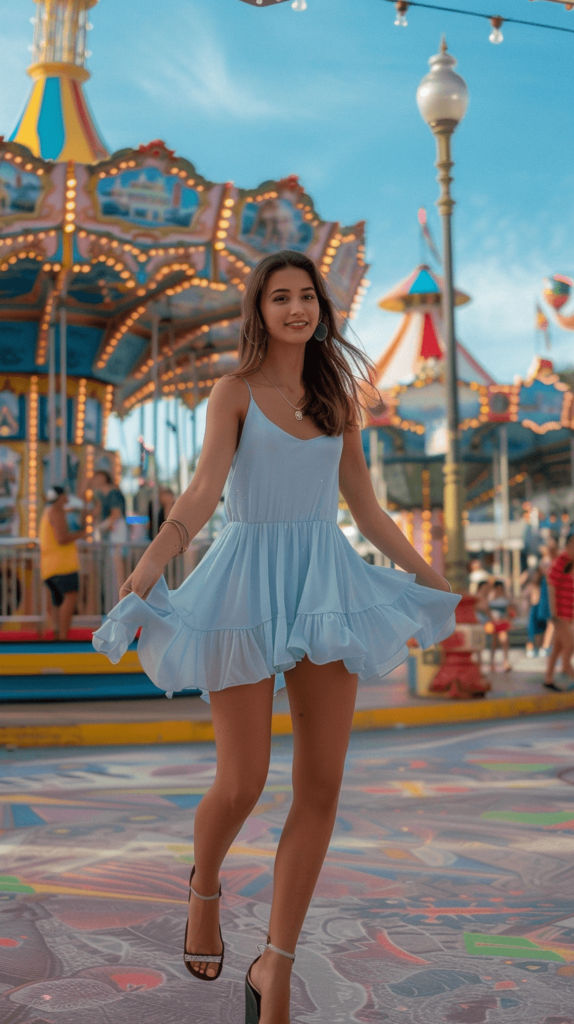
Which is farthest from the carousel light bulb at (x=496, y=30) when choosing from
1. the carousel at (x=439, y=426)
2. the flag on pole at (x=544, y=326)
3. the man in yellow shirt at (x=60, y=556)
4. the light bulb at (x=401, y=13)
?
the flag on pole at (x=544, y=326)

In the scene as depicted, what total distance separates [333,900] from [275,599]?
1427 mm

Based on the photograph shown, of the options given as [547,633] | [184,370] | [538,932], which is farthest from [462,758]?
[184,370]

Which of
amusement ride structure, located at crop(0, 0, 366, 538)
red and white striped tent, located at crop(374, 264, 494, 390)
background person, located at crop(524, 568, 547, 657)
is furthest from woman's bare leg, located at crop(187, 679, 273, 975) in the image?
red and white striped tent, located at crop(374, 264, 494, 390)

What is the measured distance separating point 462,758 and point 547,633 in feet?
33.0

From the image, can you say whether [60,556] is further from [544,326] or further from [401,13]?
[544,326]

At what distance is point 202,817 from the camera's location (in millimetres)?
2551

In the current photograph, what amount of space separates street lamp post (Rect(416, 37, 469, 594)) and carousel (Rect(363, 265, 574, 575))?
43.0ft

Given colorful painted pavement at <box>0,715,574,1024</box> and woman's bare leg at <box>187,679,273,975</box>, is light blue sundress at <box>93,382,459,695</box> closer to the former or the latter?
woman's bare leg at <box>187,679,273,975</box>

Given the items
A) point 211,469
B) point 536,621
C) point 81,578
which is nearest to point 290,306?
point 211,469

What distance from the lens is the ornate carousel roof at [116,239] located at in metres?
11.5

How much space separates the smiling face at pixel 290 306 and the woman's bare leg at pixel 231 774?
34.3 inches

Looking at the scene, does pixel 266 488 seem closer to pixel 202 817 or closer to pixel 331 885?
pixel 202 817

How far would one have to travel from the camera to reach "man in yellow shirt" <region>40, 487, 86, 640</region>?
10062 mm

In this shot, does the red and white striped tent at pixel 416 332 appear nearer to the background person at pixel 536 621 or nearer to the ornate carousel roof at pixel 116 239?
the background person at pixel 536 621
